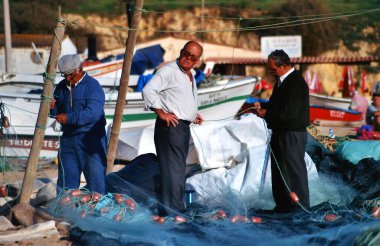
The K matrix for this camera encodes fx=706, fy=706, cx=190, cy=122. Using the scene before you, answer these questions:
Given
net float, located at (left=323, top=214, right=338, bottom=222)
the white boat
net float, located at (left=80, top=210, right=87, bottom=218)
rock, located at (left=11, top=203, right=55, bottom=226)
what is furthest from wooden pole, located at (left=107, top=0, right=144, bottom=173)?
net float, located at (left=323, top=214, right=338, bottom=222)

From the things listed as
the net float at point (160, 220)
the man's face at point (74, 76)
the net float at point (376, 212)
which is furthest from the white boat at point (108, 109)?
the net float at point (376, 212)

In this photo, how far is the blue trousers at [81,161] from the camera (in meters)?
6.82

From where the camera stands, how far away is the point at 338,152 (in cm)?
904

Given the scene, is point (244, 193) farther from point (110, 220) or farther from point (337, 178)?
point (110, 220)

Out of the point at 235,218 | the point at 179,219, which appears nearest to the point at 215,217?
the point at 235,218

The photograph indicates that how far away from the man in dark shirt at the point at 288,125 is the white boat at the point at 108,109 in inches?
133

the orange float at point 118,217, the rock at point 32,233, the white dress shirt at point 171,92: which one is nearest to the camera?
the rock at point 32,233

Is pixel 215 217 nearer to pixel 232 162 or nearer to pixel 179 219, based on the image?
pixel 179 219

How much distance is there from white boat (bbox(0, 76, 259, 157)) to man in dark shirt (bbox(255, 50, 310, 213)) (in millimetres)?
3390

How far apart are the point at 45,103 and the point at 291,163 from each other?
7.84 ft

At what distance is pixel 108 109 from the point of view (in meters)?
14.4

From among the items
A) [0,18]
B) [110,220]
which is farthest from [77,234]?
[0,18]

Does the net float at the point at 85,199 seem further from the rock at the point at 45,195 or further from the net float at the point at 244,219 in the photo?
the net float at the point at 244,219

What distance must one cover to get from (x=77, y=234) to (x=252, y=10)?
46507 mm
